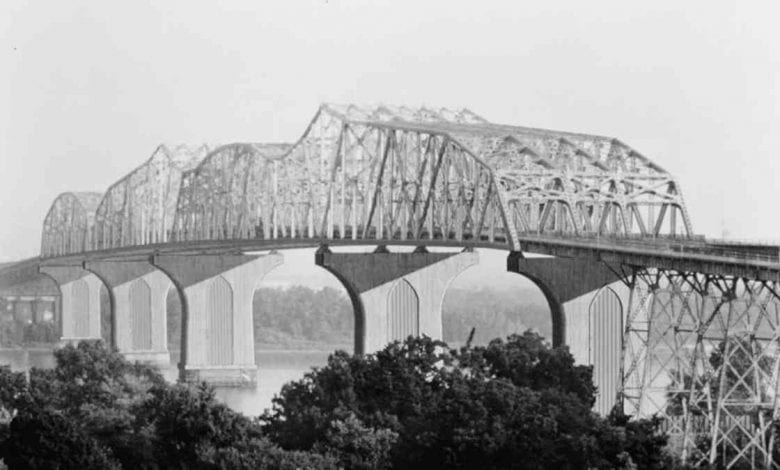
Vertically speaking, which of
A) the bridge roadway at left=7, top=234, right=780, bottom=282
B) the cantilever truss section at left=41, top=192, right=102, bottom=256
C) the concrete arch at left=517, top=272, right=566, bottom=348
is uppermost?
the cantilever truss section at left=41, top=192, right=102, bottom=256

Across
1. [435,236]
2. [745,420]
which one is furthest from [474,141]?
[745,420]

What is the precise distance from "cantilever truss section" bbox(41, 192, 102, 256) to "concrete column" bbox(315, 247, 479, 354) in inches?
2818

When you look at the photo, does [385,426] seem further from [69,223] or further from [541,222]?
[69,223]

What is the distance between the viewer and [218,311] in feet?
379

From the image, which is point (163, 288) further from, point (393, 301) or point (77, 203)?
point (393, 301)

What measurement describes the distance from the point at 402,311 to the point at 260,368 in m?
59.2

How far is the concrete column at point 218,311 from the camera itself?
115m

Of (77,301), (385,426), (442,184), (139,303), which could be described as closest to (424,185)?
(442,184)

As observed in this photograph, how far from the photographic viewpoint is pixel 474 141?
3376 inches

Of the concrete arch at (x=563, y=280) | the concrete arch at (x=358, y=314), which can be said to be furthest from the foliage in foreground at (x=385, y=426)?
the concrete arch at (x=358, y=314)

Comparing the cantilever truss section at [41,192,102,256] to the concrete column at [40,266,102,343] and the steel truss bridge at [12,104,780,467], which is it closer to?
the concrete column at [40,266,102,343]

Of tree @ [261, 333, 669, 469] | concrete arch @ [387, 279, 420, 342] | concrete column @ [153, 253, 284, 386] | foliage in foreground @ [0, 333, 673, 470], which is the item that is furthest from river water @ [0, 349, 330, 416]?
foliage in foreground @ [0, 333, 673, 470]

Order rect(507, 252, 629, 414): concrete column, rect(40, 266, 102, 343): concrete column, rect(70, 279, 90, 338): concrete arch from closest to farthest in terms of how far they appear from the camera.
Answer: rect(507, 252, 629, 414): concrete column, rect(40, 266, 102, 343): concrete column, rect(70, 279, 90, 338): concrete arch

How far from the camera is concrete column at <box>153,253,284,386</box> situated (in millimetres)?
114688
